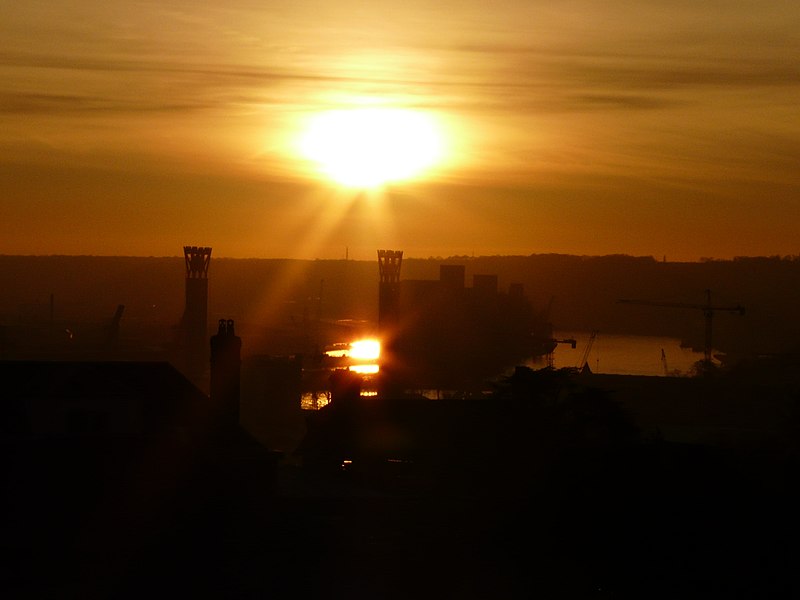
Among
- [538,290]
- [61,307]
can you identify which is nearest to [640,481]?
[61,307]

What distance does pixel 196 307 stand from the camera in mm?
64500

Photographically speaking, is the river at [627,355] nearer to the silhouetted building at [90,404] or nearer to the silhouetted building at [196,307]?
the silhouetted building at [196,307]

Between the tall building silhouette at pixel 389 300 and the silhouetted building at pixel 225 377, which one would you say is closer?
the silhouetted building at pixel 225 377

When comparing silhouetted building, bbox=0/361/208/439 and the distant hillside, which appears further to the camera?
the distant hillside

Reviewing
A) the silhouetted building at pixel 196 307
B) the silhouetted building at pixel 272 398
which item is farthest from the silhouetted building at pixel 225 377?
the silhouetted building at pixel 196 307

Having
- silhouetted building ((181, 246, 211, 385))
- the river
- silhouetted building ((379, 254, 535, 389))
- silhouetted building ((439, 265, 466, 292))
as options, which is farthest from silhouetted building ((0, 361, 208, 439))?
silhouetted building ((439, 265, 466, 292))

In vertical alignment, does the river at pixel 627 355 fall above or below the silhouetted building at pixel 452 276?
below

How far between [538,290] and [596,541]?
490 ft

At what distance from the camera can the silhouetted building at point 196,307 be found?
2416 inches

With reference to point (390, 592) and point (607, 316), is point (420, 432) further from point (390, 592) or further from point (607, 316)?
point (607, 316)

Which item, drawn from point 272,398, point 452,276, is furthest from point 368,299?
point 272,398

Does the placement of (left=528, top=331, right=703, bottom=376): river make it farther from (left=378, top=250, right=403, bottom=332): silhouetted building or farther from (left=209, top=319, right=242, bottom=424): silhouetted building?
(left=209, top=319, right=242, bottom=424): silhouetted building

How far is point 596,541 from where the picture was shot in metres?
9.81

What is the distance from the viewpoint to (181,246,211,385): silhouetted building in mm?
61375
